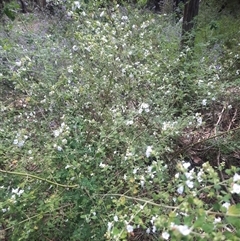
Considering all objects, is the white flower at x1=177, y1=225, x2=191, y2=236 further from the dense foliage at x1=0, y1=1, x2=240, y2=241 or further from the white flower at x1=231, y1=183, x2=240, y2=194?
the white flower at x1=231, y1=183, x2=240, y2=194

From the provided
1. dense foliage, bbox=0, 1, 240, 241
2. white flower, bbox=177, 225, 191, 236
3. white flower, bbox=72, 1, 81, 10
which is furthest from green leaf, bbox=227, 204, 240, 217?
white flower, bbox=72, 1, 81, 10

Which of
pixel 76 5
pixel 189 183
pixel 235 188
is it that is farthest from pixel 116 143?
pixel 76 5

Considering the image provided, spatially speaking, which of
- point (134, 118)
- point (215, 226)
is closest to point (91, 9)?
point (134, 118)

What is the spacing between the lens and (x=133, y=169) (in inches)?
70.2

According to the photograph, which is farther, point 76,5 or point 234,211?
point 76,5

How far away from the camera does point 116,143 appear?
194 centimetres

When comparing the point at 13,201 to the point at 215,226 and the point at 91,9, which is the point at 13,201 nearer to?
the point at 215,226

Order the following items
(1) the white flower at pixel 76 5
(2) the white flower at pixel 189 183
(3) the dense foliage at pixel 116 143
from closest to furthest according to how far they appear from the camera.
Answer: (2) the white flower at pixel 189 183
(3) the dense foliage at pixel 116 143
(1) the white flower at pixel 76 5

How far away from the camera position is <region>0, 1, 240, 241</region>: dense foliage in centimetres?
132

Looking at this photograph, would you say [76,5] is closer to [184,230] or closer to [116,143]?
[116,143]

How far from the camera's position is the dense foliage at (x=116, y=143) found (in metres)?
1.32

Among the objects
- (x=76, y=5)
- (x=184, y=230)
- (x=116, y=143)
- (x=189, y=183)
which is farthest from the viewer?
(x=76, y=5)

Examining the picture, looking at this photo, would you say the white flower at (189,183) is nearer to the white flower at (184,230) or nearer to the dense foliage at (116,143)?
the dense foliage at (116,143)

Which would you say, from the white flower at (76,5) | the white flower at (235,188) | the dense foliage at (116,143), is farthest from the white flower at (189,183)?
the white flower at (76,5)
